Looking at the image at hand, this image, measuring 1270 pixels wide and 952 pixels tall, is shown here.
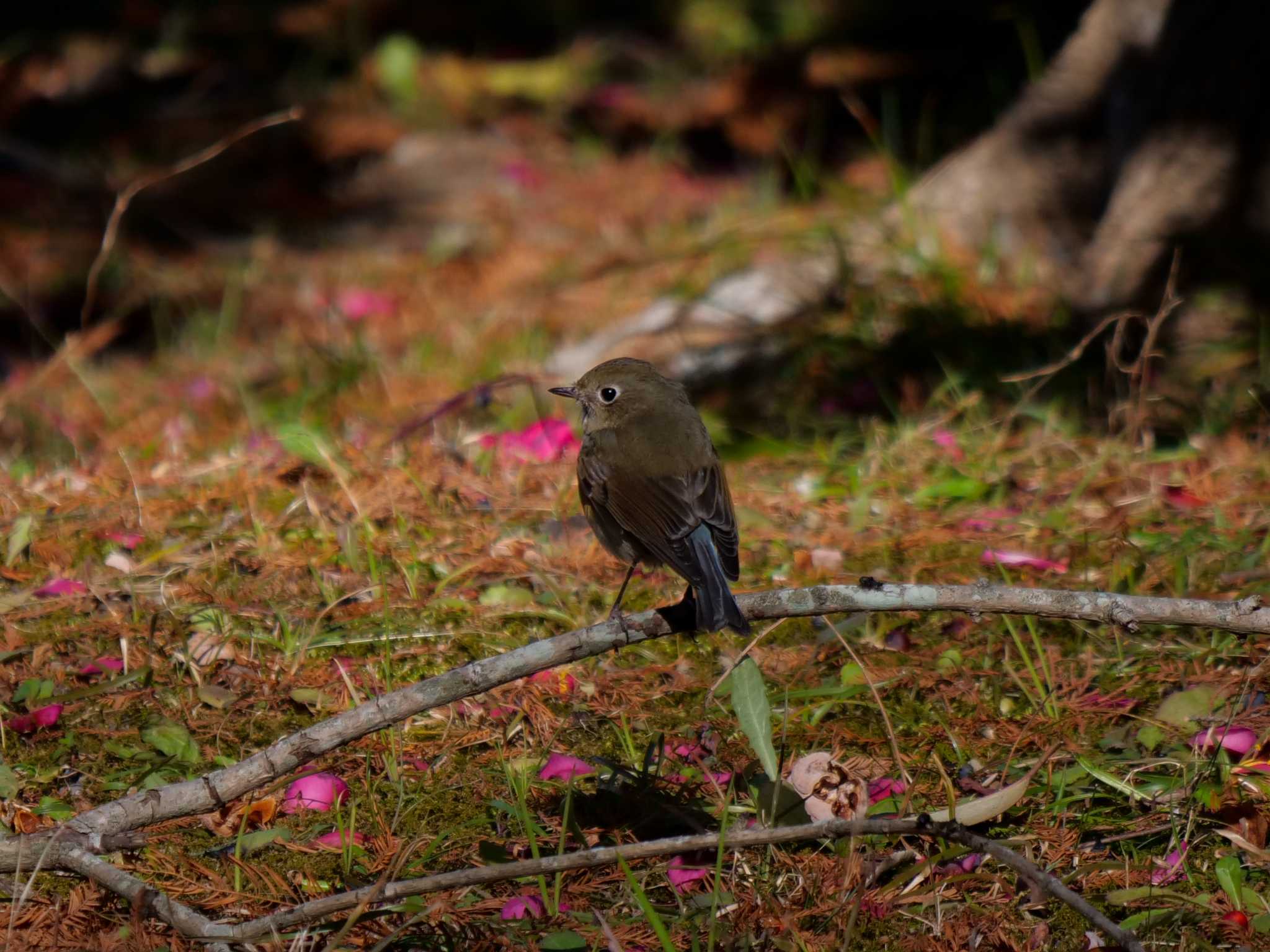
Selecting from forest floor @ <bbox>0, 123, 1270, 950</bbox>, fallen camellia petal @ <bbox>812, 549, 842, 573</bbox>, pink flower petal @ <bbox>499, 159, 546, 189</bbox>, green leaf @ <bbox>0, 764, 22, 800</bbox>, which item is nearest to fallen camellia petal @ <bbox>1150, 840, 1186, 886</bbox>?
forest floor @ <bbox>0, 123, 1270, 950</bbox>

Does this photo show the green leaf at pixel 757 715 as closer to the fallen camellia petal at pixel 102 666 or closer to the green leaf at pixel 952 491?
the fallen camellia petal at pixel 102 666

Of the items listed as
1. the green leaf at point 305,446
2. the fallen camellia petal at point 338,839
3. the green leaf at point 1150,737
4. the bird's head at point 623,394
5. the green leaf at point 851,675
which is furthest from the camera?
the green leaf at point 305,446

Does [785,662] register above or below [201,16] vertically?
below

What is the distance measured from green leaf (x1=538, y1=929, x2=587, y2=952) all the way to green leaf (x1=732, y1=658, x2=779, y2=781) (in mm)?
538

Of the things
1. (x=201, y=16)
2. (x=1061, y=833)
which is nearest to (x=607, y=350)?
(x=1061, y=833)

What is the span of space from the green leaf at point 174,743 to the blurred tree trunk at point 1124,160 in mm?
4121

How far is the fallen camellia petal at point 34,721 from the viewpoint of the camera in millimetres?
3127

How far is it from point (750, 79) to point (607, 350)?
4.02m

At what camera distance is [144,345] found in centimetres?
735

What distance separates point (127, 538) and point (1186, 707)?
2974 millimetres

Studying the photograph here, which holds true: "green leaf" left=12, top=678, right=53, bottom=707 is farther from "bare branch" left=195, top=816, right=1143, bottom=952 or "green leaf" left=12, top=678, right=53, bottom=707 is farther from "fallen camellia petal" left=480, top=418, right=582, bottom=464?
"fallen camellia petal" left=480, top=418, right=582, bottom=464

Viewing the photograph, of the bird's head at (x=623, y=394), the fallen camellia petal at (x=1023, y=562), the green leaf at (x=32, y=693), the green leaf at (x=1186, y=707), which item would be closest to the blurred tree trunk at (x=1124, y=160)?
the fallen camellia petal at (x=1023, y=562)

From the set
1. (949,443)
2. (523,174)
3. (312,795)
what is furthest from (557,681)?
(523,174)

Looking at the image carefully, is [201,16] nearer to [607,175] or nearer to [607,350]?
[607,175]
